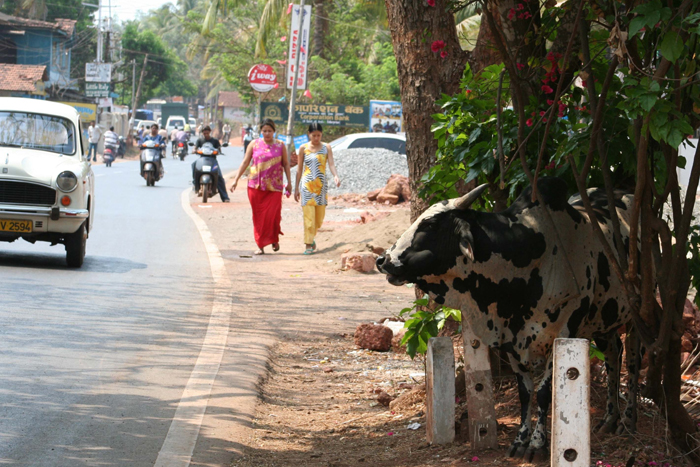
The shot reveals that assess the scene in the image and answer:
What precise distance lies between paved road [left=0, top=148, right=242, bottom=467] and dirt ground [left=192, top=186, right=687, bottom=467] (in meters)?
0.61

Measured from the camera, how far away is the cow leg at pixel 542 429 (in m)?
4.18

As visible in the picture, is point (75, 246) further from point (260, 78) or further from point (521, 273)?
point (260, 78)

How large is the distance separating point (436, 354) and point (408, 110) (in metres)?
2.37

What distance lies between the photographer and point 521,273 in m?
4.18

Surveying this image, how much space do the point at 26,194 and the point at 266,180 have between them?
3.77 metres

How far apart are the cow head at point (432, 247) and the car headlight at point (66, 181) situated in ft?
25.8

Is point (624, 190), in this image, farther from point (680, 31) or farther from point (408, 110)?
point (408, 110)

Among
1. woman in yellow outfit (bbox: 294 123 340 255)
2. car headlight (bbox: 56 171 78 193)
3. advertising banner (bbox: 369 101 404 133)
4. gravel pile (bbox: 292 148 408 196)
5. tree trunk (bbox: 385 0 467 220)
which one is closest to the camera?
tree trunk (bbox: 385 0 467 220)

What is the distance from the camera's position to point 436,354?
15.3ft

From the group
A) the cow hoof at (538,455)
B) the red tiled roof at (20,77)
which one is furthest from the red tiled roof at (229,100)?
the cow hoof at (538,455)

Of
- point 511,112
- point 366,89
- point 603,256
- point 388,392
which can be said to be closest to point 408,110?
point 511,112

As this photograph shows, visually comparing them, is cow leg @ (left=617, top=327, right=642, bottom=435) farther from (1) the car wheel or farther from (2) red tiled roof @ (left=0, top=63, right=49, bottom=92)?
(2) red tiled roof @ (left=0, top=63, right=49, bottom=92)

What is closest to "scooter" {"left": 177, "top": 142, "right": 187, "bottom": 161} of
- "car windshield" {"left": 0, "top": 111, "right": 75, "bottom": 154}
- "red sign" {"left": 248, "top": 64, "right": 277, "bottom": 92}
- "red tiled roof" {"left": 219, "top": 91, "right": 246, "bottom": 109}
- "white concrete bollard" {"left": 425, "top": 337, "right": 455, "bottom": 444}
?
"red sign" {"left": 248, "top": 64, "right": 277, "bottom": 92}

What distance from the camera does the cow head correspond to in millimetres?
4105
